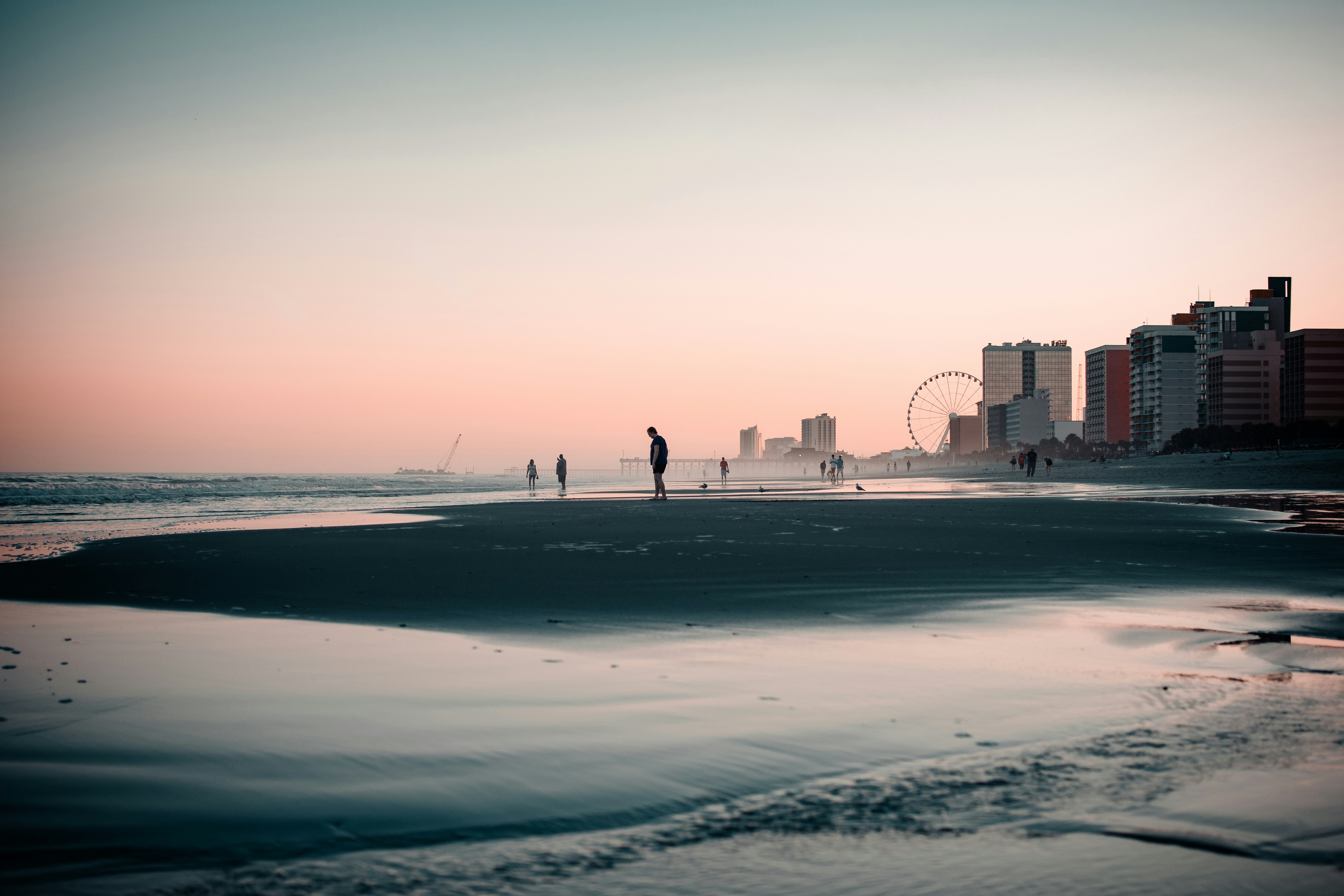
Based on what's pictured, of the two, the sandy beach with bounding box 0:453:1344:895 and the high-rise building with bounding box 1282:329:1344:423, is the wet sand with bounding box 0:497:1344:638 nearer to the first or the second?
the sandy beach with bounding box 0:453:1344:895

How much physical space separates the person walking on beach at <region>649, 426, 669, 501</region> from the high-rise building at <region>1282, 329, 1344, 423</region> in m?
194

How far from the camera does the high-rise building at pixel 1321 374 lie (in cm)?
17925

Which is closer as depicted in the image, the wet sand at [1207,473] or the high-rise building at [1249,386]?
the wet sand at [1207,473]

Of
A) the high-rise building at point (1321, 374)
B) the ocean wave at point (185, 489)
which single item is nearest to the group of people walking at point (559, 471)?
the ocean wave at point (185, 489)

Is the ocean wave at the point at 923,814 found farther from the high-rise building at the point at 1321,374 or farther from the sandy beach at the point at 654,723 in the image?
the high-rise building at the point at 1321,374

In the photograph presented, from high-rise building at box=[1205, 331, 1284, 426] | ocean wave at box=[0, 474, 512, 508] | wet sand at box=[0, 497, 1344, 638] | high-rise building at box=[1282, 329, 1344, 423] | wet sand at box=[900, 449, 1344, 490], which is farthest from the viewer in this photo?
high-rise building at box=[1205, 331, 1284, 426]

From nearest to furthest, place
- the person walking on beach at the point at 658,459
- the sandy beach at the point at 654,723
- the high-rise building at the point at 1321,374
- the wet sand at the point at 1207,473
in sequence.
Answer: the sandy beach at the point at 654,723 < the person walking on beach at the point at 658,459 < the wet sand at the point at 1207,473 < the high-rise building at the point at 1321,374

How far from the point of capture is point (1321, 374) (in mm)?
180625

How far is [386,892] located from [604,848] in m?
0.63

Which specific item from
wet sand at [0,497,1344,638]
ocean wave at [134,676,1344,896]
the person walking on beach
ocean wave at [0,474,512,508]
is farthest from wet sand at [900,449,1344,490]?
ocean wave at [134,676,1344,896]

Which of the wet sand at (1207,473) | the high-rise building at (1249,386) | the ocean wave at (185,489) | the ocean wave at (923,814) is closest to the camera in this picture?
the ocean wave at (923,814)

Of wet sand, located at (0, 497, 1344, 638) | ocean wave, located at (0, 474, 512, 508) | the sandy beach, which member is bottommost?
ocean wave, located at (0, 474, 512, 508)

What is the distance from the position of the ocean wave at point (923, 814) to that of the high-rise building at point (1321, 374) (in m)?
214

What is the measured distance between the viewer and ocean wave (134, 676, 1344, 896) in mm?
2410
